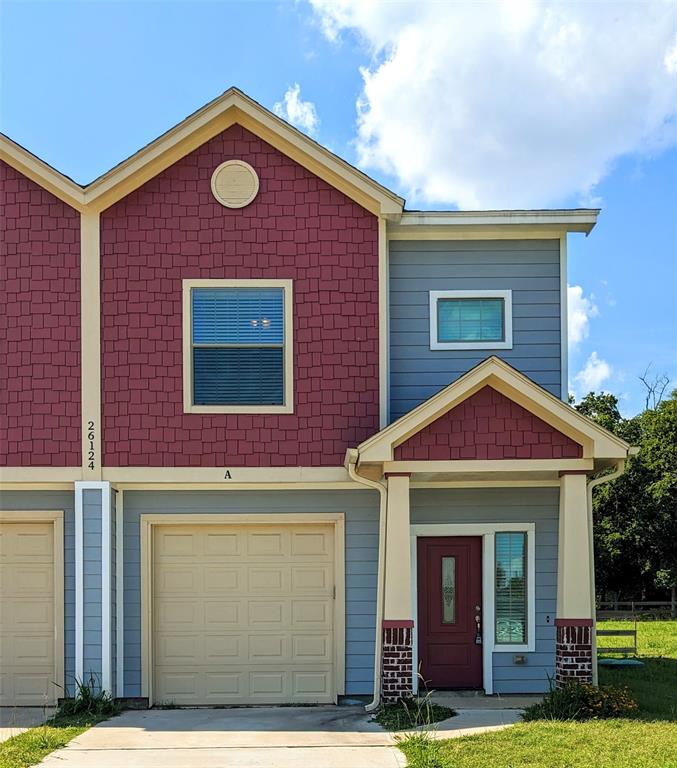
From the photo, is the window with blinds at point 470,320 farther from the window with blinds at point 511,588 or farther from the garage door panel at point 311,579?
the garage door panel at point 311,579

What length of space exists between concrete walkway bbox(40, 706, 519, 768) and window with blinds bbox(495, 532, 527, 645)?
4.84ft

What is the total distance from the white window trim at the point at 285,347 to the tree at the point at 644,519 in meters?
23.9

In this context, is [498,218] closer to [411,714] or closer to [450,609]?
[450,609]

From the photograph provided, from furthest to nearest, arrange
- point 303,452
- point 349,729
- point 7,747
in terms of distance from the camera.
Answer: point 303,452 → point 349,729 → point 7,747

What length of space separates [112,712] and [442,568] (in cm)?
425

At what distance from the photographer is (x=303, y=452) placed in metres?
11.7

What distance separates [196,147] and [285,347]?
2.70 meters

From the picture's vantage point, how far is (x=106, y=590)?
11273 mm

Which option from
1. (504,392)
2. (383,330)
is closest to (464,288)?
(383,330)

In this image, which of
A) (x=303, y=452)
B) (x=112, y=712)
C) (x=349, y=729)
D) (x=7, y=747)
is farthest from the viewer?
(x=303, y=452)

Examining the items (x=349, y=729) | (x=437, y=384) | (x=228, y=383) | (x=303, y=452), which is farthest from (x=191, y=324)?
(x=349, y=729)

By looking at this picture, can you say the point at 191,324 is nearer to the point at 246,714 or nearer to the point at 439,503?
the point at 439,503

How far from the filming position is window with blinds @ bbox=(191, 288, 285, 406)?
11742mm

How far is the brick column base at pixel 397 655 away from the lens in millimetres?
10531
